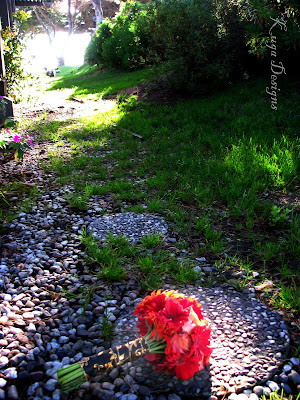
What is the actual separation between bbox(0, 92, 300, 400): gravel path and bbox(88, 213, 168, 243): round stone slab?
0.08 meters

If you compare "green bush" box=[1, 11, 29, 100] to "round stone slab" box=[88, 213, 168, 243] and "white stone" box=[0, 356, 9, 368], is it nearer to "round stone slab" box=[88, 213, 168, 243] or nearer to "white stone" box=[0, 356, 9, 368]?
"round stone slab" box=[88, 213, 168, 243]

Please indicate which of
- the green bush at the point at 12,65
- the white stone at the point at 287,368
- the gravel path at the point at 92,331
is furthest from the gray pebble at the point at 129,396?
the green bush at the point at 12,65

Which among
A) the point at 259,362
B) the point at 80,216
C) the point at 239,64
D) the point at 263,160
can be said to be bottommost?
the point at 259,362

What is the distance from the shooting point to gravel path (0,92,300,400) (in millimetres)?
1456

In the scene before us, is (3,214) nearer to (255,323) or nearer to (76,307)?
(76,307)

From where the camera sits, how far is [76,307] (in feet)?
6.46

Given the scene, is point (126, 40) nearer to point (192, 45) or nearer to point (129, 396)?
point (192, 45)

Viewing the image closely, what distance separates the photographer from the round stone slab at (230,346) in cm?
147

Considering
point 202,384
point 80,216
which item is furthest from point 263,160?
point 202,384

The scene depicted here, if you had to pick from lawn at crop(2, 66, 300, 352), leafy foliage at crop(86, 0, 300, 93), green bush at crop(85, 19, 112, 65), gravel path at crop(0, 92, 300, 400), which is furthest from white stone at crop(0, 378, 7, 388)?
green bush at crop(85, 19, 112, 65)

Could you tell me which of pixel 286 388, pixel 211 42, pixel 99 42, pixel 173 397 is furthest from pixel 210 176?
pixel 99 42

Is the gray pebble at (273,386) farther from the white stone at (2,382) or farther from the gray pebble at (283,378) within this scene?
the white stone at (2,382)

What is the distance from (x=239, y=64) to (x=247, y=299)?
20.1ft

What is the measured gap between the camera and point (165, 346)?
1.44 m
